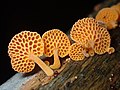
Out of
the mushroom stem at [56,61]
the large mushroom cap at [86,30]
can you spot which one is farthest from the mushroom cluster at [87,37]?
the mushroom stem at [56,61]

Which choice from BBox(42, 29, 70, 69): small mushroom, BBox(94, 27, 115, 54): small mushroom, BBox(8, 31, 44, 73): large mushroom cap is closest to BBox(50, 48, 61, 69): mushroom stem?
BBox(42, 29, 70, 69): small mushroom

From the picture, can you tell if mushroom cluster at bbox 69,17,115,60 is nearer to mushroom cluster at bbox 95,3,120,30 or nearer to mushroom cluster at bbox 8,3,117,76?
mushroom cluster at bbox 8,3,117,76

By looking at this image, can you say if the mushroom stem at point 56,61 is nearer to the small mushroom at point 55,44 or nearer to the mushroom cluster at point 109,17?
the small mushroom at point 55,44

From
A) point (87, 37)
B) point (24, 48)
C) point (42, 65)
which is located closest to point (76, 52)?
point (87, 37)

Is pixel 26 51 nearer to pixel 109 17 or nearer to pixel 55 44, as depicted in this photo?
pixel 55 44

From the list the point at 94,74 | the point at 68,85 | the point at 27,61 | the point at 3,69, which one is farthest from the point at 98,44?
Answer: the point at 3,69

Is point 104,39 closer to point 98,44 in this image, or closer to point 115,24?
point 98,44
